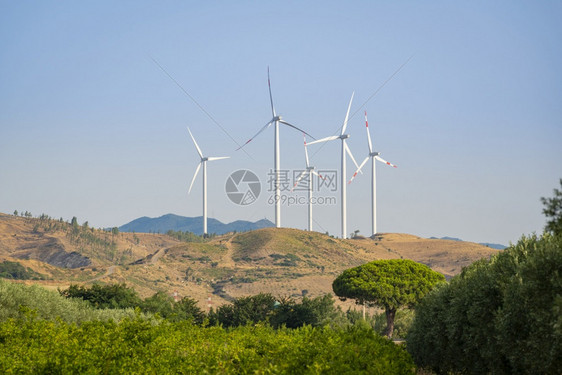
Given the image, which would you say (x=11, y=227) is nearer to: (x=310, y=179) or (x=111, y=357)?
(x=310, y=179)

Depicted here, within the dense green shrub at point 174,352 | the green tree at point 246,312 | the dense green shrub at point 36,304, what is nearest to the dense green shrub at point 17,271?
the green tree at point 246,312

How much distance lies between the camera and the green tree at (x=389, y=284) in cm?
5091

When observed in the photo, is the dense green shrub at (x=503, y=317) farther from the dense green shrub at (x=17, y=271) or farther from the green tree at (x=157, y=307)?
the dense green shrub at (x=17, y=271)

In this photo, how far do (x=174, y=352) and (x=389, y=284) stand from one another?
120 feet

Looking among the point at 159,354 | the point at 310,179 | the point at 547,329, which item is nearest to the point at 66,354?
the point at 159,354

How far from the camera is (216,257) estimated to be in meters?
124

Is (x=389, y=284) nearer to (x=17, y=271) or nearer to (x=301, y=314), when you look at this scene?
(x=301, y=314)

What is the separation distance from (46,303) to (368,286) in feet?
94.7

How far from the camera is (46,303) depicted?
92.1ft

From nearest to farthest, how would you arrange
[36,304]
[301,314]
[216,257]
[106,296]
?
[36,304] → [106,296] → [301,314] → [216,257]

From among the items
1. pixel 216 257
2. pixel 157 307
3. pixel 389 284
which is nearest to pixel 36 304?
pixel 157 307

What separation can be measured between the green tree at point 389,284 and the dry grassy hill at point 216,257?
37.2m

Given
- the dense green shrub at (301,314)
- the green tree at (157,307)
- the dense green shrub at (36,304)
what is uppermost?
the dense green shrub at (36,304)

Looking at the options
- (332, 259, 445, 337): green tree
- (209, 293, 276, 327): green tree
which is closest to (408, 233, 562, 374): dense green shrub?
(209, 293, 276, 327): green tree
